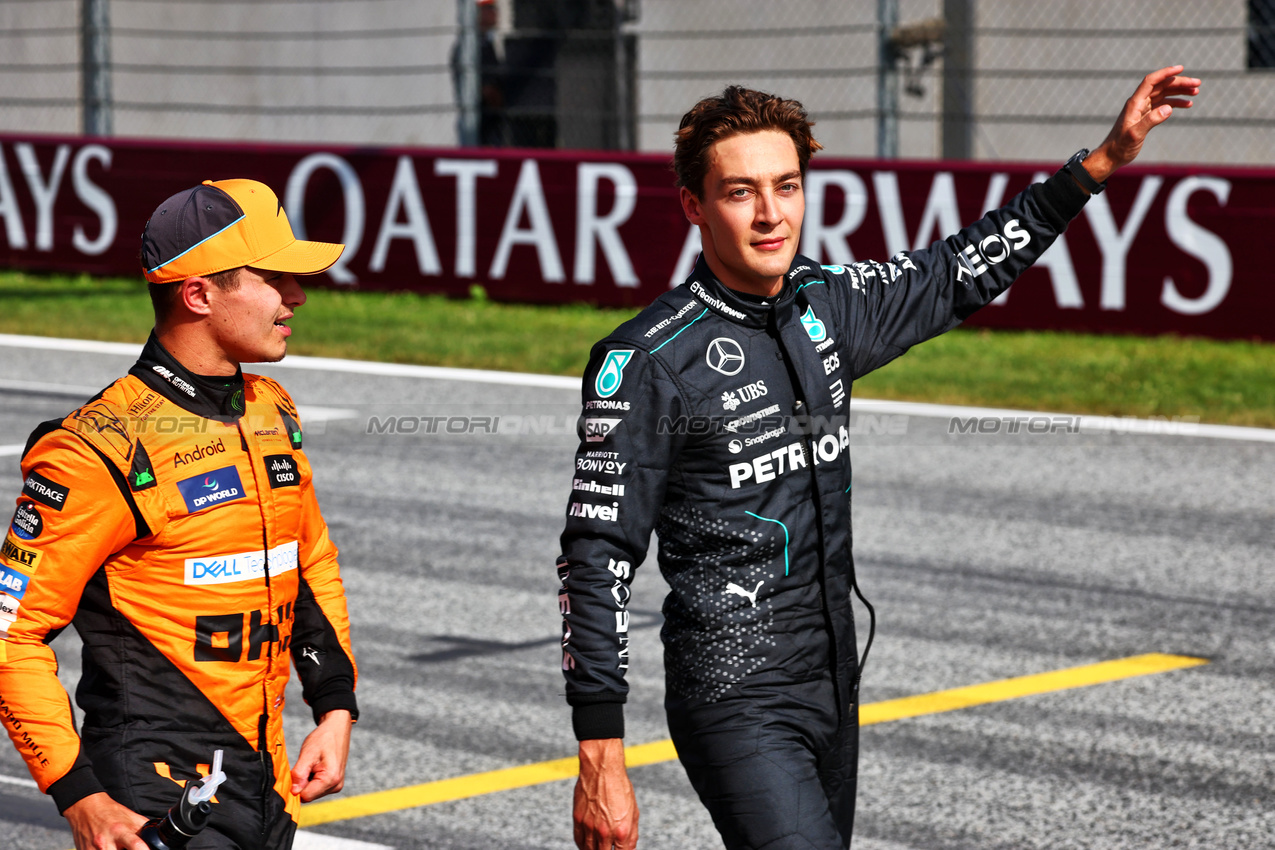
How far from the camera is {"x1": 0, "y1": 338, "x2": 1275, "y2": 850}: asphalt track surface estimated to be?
5711 millimetres

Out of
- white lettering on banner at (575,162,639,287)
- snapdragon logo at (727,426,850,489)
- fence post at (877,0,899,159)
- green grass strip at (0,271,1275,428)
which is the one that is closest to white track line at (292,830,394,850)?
snapdragon logo at (727,426,850,489)

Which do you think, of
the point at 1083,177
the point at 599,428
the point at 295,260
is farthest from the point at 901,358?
the point at 295,260

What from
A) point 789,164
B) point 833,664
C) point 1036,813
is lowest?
point 1036,813

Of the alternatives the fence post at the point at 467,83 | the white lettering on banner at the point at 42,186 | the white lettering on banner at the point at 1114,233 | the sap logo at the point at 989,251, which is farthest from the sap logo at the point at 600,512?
the white lettering on banner at the point at 42,186

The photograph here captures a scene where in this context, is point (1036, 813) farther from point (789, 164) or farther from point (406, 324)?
point (406, 324)

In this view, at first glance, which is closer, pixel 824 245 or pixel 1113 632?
pixel 1113 632

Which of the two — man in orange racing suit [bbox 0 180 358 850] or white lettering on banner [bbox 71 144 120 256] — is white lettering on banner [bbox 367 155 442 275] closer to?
white lettering on banner [bbox 71 144 120 256]

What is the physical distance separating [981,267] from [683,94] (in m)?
22.5

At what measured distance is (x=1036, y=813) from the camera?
569cm

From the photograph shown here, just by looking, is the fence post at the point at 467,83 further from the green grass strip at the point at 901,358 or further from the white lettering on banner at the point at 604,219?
the green grass strip at the point at 901,358

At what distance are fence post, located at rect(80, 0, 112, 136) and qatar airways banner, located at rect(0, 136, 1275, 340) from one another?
63 cm

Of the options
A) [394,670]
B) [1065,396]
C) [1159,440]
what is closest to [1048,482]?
[1159,440]

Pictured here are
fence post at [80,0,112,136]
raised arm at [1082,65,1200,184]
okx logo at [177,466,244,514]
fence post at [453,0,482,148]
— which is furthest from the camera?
fence post at [80,0,112,136]

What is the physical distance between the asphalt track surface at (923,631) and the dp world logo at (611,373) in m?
2.19
